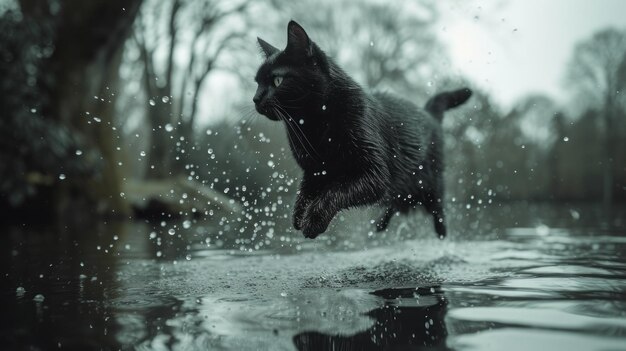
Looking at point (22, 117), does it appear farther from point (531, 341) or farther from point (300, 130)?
point (531, 341)

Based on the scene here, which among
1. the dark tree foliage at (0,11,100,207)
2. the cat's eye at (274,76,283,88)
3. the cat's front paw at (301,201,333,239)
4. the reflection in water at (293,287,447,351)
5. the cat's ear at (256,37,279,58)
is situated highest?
the dark tree foliage at (0,11,100,207)

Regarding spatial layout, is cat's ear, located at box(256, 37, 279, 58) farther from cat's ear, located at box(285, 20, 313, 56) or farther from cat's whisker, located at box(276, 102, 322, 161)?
cat's whisker, located at box(276, 102, 322, 161)

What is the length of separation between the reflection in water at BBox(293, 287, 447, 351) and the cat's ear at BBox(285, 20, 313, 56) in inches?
67.2

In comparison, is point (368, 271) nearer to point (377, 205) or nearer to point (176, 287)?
point (377, 205)

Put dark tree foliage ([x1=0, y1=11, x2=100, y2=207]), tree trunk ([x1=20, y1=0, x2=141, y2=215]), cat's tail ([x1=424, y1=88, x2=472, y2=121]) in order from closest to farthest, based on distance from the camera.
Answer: cat's tail ([x1=424, y1=88, x2=472, y2=121]), dark tree foliage ([x1=0, y1=11, x2=100, y2=207]), tree trunk ([x1=20, y1=0, x2=141, y2=215])

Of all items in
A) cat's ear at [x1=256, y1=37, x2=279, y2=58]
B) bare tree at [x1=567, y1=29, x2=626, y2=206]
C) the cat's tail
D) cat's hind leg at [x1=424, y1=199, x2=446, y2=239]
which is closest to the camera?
cat's ear at [x1=256, y1=37, x2=279, y2=58]

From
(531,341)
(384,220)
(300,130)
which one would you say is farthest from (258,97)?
(531,341)

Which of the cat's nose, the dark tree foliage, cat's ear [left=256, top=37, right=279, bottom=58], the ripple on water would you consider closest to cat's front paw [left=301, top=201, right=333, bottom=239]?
the cat's nose

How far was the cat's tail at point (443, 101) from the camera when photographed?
5480mm

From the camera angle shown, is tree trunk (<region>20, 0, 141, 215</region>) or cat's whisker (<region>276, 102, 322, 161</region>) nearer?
cat's whisker (<region>276, 102, 322, 161</region>)

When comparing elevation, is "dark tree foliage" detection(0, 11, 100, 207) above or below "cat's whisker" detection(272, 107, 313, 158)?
above

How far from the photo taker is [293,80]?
12.7 feet

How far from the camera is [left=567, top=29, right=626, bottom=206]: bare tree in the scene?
59.3 feet

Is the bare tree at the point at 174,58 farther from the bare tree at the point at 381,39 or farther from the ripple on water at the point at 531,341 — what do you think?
the ripple on water at the point at 531,341
